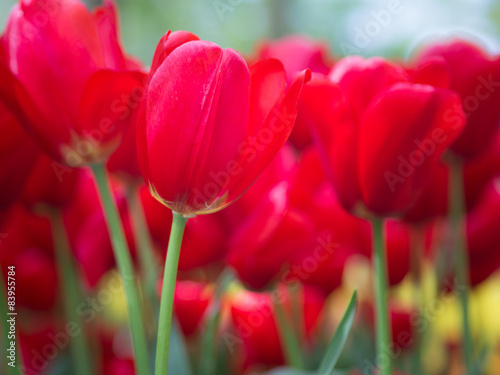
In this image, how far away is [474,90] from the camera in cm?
36

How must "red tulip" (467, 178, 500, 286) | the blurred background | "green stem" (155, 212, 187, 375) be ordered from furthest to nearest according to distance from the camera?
1. the blurred background
2. "red tulip" (467, 178, 500, 286)
3. "green stem" (155, 212, 187, 375)

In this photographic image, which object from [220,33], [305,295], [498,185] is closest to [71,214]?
[305,295]

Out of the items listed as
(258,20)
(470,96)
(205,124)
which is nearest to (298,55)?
(470,96)

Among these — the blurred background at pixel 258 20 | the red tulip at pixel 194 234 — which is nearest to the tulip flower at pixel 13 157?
the red tulip at pixel 194 234

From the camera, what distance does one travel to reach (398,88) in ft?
0.94

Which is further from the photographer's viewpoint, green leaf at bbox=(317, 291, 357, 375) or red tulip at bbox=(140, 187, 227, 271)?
red tulip at bbox=(140, 187, 227, 271)

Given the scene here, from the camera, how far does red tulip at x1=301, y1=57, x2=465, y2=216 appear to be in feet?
0.94

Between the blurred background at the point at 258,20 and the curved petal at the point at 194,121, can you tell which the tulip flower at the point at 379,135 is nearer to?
the curved petal at the point at 194,121

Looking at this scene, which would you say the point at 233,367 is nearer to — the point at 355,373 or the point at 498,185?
the point at 355,373

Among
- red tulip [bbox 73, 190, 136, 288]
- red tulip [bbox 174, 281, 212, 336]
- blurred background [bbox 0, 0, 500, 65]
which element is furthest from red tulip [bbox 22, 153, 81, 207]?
blurred background [bbox 0, 0, 500, 65]

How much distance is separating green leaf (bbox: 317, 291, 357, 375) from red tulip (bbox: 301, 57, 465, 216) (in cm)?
6

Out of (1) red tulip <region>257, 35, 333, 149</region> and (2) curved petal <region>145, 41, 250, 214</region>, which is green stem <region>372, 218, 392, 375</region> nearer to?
(2) curved petal <region>145, 41, 250, 214</region>

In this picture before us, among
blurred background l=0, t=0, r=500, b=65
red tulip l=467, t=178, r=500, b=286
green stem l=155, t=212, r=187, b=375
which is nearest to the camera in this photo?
green stem l=155, t=212, r=187, b=375

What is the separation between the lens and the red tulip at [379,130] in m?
0.29
